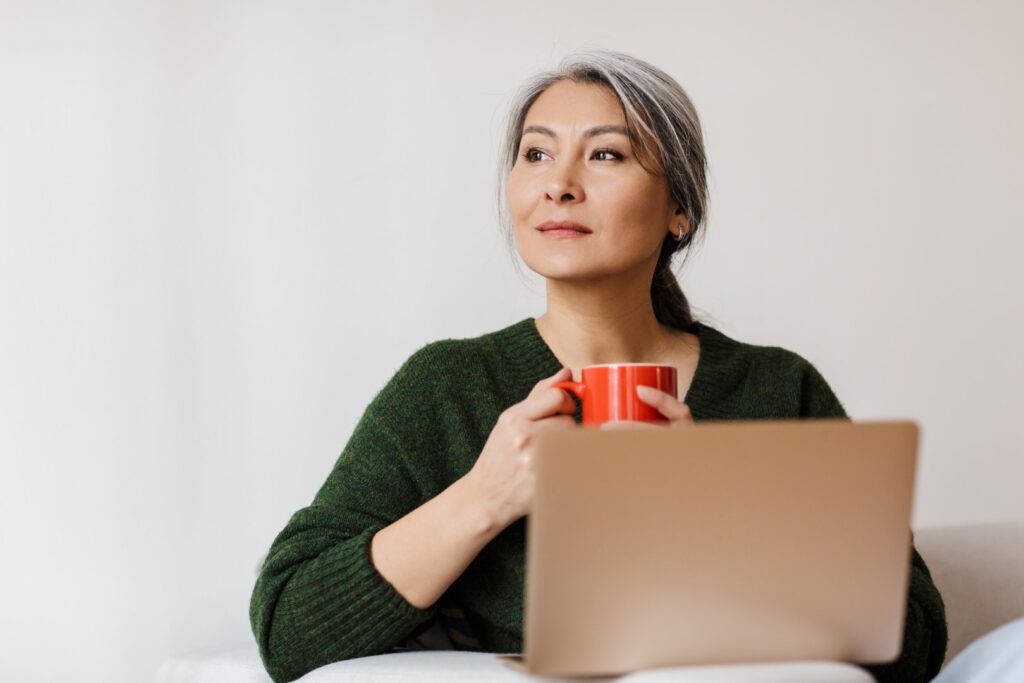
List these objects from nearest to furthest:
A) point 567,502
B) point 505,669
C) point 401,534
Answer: point 567,502 → point 505,669 → point 401,534

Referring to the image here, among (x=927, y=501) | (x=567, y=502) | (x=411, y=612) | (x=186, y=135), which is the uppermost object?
(x=186, y=135)

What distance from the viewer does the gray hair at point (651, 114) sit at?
1.53 meters

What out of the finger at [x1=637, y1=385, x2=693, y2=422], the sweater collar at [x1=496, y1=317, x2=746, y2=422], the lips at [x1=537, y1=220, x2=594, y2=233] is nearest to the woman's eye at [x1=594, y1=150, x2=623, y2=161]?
the lips at [x1=537, y1=220, x2=594, y2=233]

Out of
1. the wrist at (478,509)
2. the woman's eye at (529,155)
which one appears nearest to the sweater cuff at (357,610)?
the wrist at (478,509)

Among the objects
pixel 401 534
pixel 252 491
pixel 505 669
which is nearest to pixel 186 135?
pixel 252 491

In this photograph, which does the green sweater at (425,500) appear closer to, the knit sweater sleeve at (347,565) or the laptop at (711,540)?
the knit sweater sleeve at (347,565)

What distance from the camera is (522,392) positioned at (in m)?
1.54

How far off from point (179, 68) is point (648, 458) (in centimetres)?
136

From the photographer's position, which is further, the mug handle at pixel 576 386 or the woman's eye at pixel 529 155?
the woman's eye at pixel 529 155

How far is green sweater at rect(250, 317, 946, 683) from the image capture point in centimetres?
132

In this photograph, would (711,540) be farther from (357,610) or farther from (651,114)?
(651,114)

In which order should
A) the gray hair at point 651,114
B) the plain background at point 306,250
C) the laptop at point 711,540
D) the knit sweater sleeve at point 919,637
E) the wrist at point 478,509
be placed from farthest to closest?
1. the plain background at point 306,250
2. the gray hair at point 651,114
3. the knit sweater sleeve at point 919,637
4. the wrist at point 478,509
5. the laptop at point 711,540

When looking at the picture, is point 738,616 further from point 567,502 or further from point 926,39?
point 926,39

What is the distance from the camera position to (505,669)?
3.55 feet
